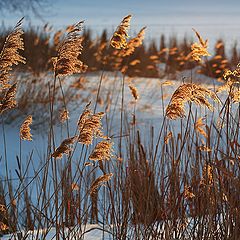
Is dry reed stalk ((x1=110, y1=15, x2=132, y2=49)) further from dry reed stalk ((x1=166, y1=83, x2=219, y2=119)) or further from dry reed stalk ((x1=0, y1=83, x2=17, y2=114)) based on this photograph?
dry reed stalk ((x1=0, y1=83, x2=17, y2=114))

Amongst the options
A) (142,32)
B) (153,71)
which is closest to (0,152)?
(142,32)

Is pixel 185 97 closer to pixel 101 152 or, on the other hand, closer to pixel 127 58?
pixel 101 152

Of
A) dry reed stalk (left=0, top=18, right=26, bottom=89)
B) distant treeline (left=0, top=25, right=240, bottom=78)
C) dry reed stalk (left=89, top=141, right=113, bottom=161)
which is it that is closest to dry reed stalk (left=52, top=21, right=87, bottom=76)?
dry reed stalk (left=0, top=18, right=26, bottom=89)

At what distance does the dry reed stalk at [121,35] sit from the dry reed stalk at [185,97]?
0.90 ft

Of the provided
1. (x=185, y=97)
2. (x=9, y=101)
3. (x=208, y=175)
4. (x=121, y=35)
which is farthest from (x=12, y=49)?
(x=208, y=175)

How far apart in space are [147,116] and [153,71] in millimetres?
4618

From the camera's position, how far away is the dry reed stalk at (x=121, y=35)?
206cm

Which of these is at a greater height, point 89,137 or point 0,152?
point 89,137

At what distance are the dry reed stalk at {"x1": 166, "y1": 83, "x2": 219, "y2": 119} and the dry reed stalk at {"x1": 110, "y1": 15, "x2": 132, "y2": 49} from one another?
274mm

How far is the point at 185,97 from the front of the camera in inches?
76.1

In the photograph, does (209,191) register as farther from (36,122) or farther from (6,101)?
(36,122)

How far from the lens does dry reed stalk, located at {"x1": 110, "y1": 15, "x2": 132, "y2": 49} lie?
206cm

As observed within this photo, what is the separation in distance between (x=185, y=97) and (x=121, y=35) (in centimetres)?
33

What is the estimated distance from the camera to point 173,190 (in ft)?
8.05
